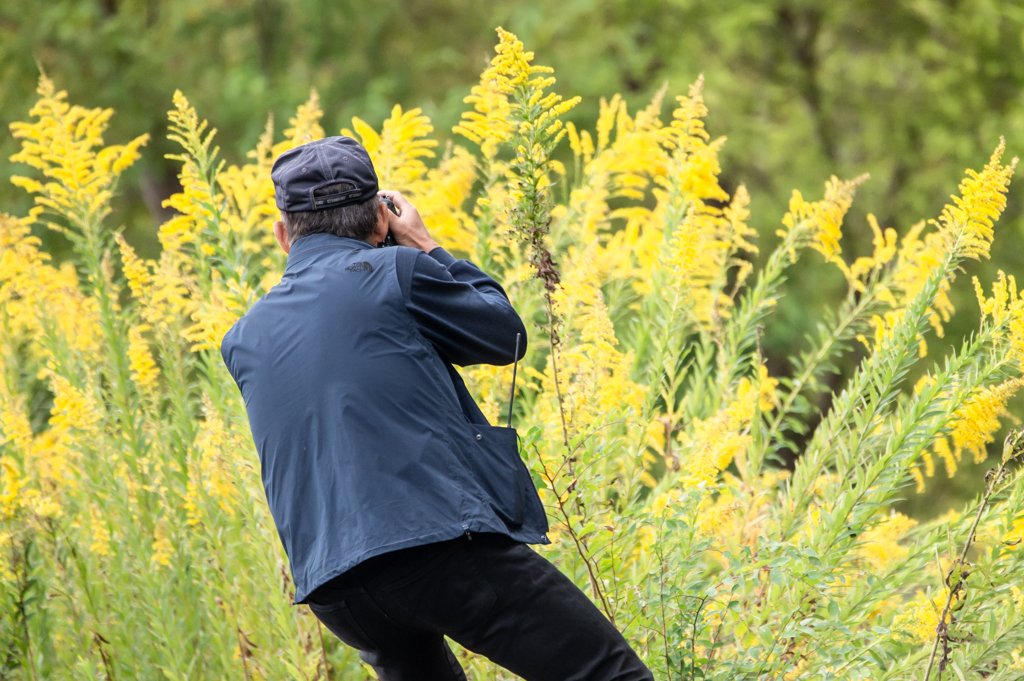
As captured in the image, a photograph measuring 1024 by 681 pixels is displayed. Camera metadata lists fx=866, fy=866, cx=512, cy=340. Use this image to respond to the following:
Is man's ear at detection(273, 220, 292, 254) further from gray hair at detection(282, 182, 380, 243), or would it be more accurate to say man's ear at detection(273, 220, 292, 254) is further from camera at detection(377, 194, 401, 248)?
camera at detection(377, 194, 401, 248)

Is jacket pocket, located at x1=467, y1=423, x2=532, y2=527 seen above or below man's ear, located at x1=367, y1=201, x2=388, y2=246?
below

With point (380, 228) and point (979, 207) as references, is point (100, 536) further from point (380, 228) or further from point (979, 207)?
point (979, 207)

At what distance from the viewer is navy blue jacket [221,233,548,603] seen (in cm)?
187

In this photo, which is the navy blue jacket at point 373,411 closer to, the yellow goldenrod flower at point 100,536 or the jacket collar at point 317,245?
the jacket collar at point 317,245

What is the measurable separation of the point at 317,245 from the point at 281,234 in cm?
30

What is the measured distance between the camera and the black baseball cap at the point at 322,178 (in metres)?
2.12

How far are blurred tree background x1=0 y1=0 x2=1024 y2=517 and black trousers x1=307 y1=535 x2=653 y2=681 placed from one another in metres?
6.17

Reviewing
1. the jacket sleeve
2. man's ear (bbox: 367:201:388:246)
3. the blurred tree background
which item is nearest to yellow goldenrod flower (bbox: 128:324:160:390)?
man's ear (bbox: 367:201:388:246)

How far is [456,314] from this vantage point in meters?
2.02

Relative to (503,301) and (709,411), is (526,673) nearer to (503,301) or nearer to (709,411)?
(503,301)

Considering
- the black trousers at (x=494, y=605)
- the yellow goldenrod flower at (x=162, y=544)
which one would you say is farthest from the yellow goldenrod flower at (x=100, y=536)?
the black trousers at (x=494, y=605)

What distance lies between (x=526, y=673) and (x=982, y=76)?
8264 mm

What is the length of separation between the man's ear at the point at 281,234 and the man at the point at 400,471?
0.97 ft

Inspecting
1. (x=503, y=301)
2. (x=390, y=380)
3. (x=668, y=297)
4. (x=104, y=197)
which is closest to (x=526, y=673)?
(x=390, y=380)
